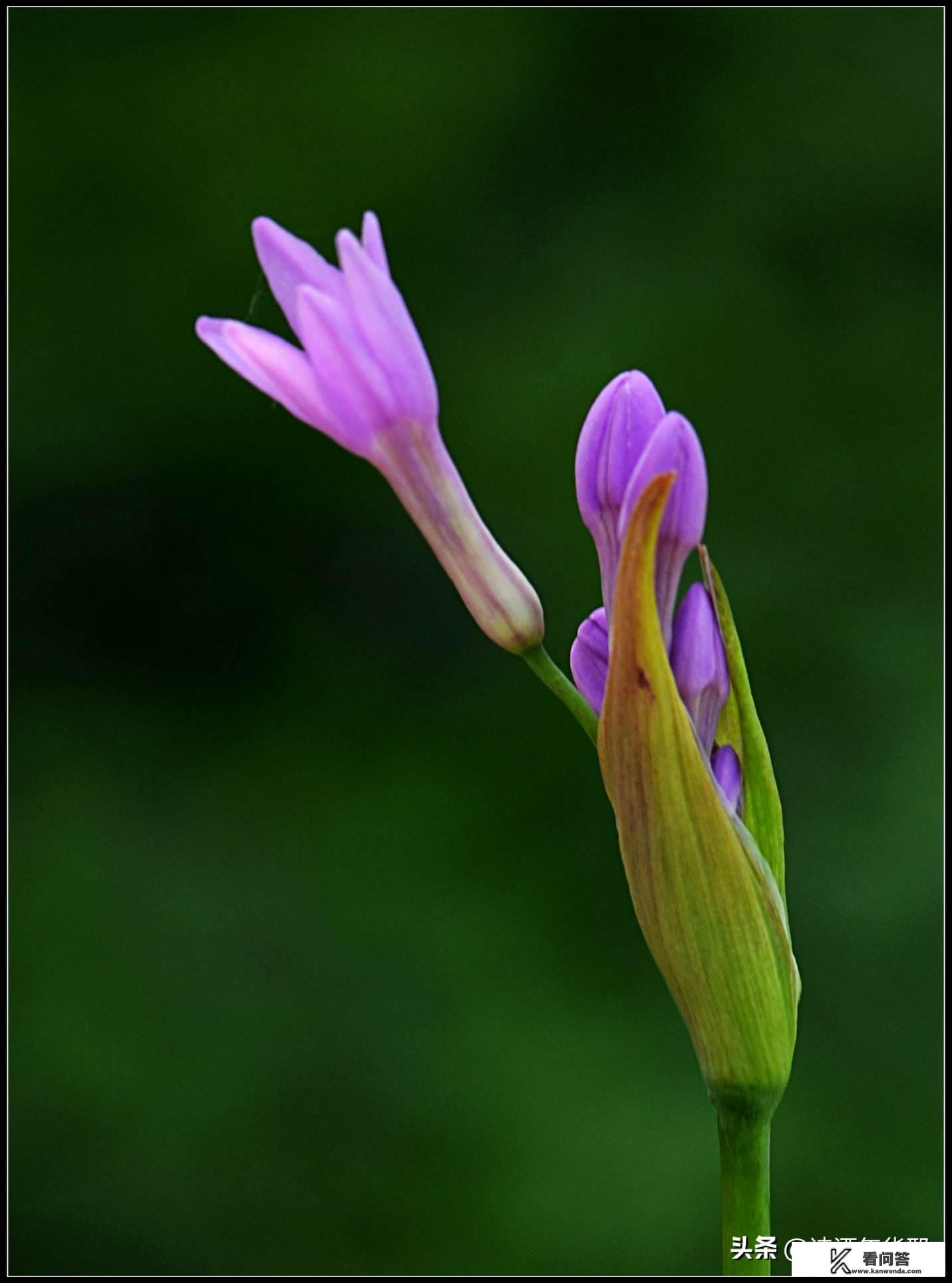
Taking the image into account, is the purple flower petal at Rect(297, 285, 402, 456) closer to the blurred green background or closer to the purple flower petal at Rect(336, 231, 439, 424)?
the purple flower petal at Rect(336, 231, 439, 424)

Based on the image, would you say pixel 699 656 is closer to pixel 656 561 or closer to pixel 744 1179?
pixel 656 561

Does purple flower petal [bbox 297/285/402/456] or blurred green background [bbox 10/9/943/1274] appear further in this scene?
blurred green background [bbox 10/9/943/1274]

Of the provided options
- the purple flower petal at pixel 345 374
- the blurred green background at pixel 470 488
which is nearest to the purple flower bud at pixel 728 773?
the purple flower petal at pixel 345 374

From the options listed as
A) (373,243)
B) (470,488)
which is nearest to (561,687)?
(373,243)

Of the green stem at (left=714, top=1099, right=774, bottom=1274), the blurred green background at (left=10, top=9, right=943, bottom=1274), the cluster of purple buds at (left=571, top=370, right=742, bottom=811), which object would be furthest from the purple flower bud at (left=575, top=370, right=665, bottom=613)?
the blurred green background at (left=10, top=9, right=943, bottom=1274)

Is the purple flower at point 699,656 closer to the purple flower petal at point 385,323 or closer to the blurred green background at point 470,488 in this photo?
the purple flower petal at point 385,323

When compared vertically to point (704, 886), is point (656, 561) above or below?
above
